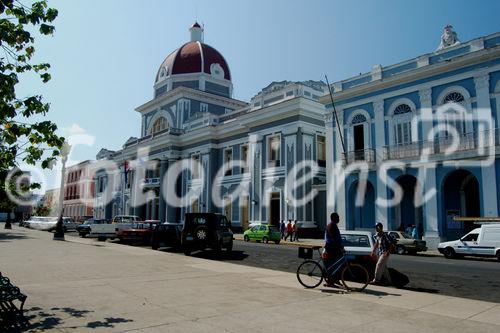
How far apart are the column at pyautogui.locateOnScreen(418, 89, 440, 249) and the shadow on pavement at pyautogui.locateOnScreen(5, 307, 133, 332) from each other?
21.4 meters

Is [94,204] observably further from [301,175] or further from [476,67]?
[476,67]

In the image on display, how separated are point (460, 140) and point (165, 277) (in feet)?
62.0

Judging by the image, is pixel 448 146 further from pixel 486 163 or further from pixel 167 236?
pixel 167 236

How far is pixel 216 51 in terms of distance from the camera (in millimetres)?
54062

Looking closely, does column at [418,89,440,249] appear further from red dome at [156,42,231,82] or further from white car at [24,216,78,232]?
white car at [24,216,78,232]

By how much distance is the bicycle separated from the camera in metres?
9.42

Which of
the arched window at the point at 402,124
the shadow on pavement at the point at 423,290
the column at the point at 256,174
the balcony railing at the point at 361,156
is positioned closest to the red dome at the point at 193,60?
the column at the point at 256,174

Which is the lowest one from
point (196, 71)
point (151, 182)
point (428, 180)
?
point (428, 180)

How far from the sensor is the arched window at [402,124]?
2584cm

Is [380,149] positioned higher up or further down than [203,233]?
higher up

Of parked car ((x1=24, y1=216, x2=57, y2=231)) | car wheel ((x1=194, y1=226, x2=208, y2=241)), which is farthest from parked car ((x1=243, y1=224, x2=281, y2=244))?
parked car ((x1=24, y1=216, x2=57, y2=231))

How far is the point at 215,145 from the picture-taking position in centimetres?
4397

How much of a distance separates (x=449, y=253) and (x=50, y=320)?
18.8 meters

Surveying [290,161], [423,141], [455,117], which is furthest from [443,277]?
[290,161]
